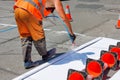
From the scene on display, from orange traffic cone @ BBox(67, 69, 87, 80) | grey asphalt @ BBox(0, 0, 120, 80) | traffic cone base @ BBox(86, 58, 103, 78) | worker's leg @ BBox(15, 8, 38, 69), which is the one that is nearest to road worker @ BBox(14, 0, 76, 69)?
worker's leg @ BBox(15, 8, 38, 69)

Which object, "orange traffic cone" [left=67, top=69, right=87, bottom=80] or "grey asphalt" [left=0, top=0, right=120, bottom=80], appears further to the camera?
"grey asphalt" [left=0, top=0, right=120, bottom=80]

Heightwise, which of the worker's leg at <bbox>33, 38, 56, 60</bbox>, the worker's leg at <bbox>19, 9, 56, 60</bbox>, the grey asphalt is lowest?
the grey asphalt

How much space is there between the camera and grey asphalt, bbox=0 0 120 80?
19.6 feet

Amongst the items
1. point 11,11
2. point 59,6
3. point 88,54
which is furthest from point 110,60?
point 11,11

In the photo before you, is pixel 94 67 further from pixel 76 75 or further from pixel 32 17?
pixel 32 17

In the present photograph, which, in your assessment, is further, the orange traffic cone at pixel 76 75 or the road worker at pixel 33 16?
the road worker at pixel 33 16

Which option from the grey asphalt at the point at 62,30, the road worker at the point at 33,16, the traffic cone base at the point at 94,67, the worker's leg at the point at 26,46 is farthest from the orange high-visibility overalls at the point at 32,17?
the traffic cone base at the point at 94,67

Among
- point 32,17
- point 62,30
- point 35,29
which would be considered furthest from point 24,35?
point 62,30

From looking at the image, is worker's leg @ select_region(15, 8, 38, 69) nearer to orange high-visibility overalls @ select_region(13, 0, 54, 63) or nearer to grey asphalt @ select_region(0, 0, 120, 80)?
orange high-visibility overalls @ select_region(13, 0, 54, 63)

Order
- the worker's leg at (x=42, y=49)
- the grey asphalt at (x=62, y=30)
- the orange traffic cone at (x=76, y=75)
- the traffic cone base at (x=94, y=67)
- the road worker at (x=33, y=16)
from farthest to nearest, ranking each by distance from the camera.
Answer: the grey asphalt at (x=62, y=30), the worker's leg at (x=42, y=49), the road worker at (x=33, y=16), the traffic cone base at (x=94, y=67), the orange traffic cone at (x=76, y=75)

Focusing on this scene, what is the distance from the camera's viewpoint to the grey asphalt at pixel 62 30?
598 centimetres

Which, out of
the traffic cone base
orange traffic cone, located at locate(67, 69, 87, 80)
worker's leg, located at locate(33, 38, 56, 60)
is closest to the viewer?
orange traffic cone, located at locate(67, 69, 87, 80)

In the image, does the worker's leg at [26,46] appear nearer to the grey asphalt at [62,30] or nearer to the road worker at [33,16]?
the road worker at [33,16]

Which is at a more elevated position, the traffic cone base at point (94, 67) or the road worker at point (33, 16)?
the road worker at point (33, 16)
